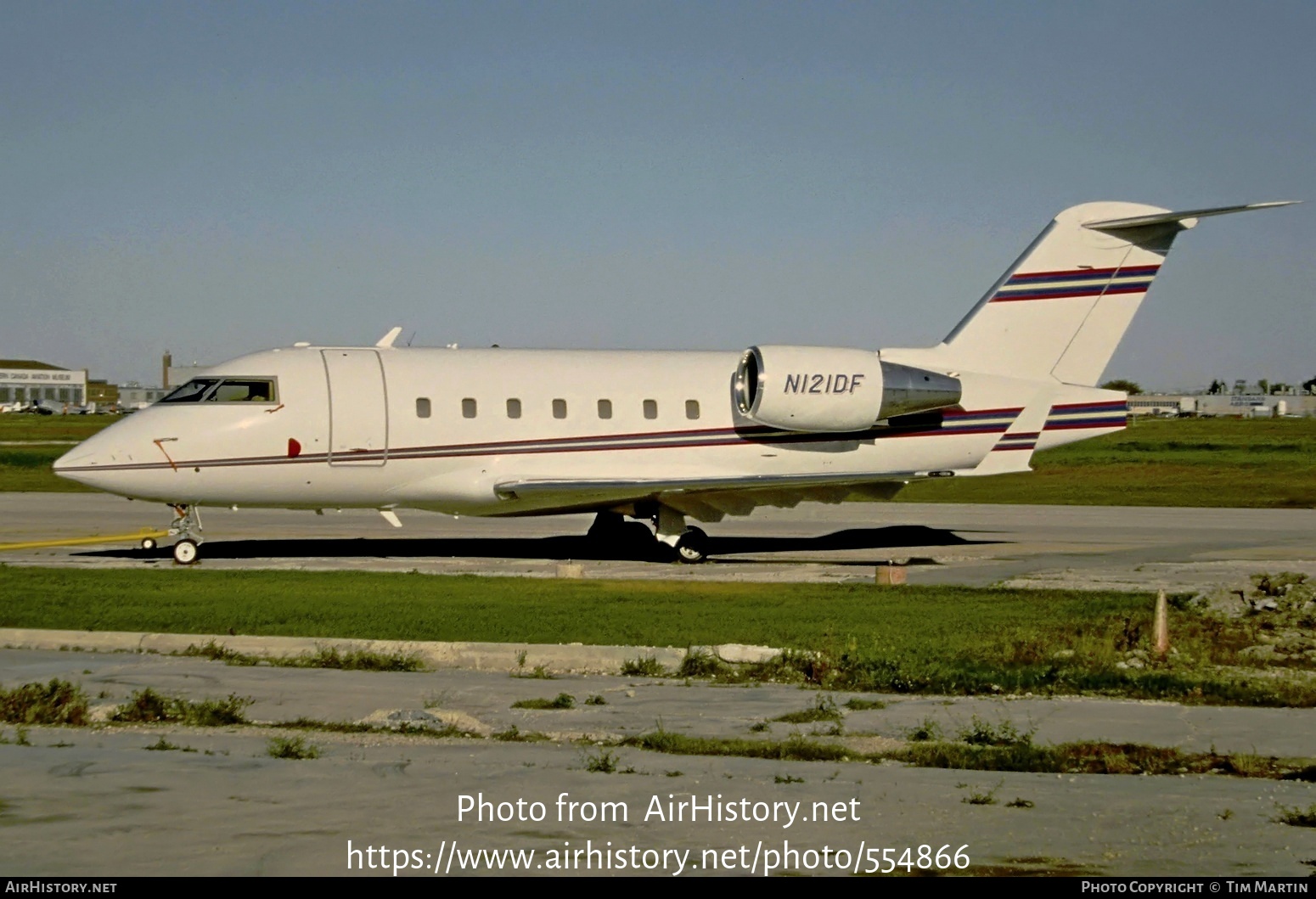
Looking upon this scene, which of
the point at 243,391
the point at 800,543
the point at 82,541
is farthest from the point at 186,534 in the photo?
the point at 800,543

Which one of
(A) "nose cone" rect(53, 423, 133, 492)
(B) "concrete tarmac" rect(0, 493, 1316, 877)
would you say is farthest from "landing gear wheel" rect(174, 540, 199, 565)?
(B) "concrete tarmac" rect(0, 493, 1316, 877)

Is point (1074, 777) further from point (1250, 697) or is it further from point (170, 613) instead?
point (170, 613)

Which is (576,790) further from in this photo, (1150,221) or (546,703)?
(1150,221)

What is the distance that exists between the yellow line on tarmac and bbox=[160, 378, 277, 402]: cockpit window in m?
3.73

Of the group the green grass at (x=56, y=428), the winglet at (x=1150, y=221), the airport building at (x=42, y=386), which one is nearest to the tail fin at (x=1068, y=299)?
the winglet at (x=1150, y=221)

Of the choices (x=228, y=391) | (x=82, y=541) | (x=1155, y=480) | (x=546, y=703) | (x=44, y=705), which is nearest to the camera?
(x=44, y=705)

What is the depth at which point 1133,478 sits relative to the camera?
48.3m

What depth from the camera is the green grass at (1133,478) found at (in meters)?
40.1

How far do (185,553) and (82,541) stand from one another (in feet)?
16.2

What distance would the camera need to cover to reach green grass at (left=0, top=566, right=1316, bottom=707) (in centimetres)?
1195

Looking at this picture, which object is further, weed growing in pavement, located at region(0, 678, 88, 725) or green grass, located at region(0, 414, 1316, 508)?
green grass, located at region(0, 414, 1316, 508)

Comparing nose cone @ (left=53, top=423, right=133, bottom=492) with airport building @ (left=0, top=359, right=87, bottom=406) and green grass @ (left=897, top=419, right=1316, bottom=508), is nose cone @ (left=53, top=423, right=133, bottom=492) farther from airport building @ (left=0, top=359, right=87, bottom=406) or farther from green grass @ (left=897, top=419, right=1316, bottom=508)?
airport building @ (left=0, top=359, right=87, bottom=406)

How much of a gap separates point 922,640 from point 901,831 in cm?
691

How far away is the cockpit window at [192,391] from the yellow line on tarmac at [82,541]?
359 cm
